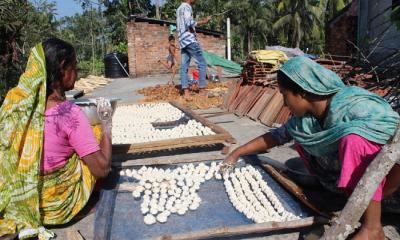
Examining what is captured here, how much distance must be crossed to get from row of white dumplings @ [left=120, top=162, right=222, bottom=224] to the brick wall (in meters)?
12.0

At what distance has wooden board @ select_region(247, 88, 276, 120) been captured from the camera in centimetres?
524

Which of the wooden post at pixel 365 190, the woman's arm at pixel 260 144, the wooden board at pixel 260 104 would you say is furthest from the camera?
the wooden board at pixel 260 104

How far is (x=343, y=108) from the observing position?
1902 millimetres

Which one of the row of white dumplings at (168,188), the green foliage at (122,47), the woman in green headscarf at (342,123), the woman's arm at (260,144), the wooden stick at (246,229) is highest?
the green foliage at (122,47)

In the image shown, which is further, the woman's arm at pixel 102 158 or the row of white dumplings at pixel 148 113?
the row of white dumplings at pixel 148 113

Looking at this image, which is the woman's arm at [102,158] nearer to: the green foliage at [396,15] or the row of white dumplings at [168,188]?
the row of white dumplings at [168,188]

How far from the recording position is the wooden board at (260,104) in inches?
206

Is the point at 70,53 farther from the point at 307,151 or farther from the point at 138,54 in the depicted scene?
the point at 138,54

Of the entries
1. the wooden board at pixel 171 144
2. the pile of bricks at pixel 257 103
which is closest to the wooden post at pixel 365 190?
the wooden board at pixel 171 144

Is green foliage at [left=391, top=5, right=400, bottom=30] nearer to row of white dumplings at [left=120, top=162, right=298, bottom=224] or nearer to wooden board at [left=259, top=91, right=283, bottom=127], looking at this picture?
row of white dumplings at [left=120, top=162, right=298, bottom=224]

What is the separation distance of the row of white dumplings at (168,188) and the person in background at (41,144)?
475 mm

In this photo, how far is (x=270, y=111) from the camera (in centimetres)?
501

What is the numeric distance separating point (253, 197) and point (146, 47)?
502 inches

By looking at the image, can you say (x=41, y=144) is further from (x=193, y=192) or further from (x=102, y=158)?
(x=193, y=192)
